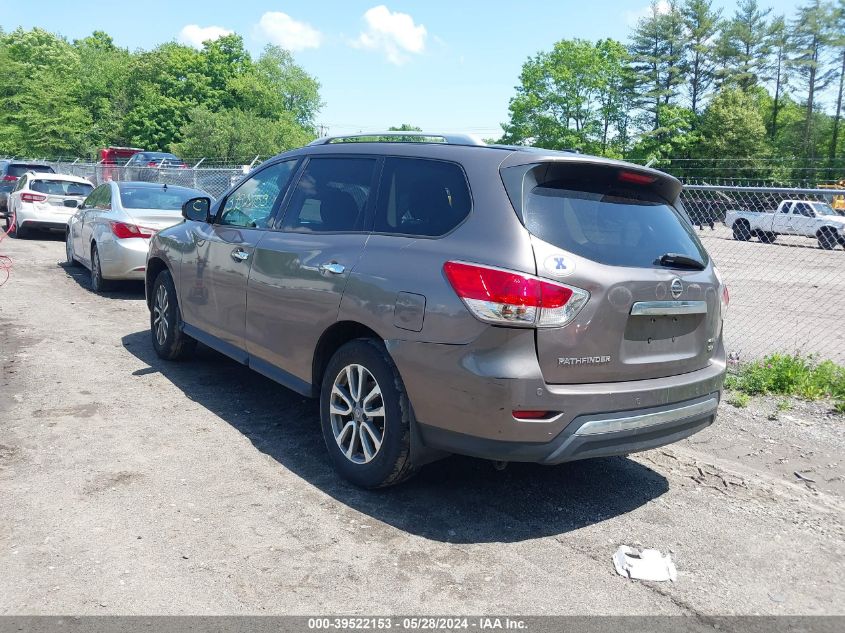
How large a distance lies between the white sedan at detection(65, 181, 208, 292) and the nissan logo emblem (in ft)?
25.7

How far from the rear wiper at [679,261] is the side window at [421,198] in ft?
3.57

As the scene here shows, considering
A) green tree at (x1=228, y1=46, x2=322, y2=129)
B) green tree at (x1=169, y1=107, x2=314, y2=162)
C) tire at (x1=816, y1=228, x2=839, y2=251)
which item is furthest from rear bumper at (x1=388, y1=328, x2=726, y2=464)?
green tree at (x1=228, y1=46, x2=322, y2=129)

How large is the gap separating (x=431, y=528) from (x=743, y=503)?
1.90m

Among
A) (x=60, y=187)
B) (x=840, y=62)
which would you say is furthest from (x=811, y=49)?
(x=60, y=187)

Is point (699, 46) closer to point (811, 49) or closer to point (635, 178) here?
point (811, 49)

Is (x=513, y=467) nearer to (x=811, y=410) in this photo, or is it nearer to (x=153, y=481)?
(x=153, y=481)

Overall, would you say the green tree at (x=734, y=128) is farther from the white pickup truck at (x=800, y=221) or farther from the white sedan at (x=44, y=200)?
the white sedan at (x=44, y=200)

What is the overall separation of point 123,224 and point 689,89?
63.7 m

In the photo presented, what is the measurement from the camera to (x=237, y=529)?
3.68 meters

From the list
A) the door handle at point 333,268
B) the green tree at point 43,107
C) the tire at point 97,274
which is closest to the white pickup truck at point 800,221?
the tire at point 97,274

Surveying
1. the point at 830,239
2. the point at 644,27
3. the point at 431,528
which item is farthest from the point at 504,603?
the point at 644,27

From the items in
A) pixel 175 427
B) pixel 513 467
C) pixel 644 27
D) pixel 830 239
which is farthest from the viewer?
pixel 644 27

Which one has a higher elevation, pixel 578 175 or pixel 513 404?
pixel 578 175

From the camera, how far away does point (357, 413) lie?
4.16 meters
